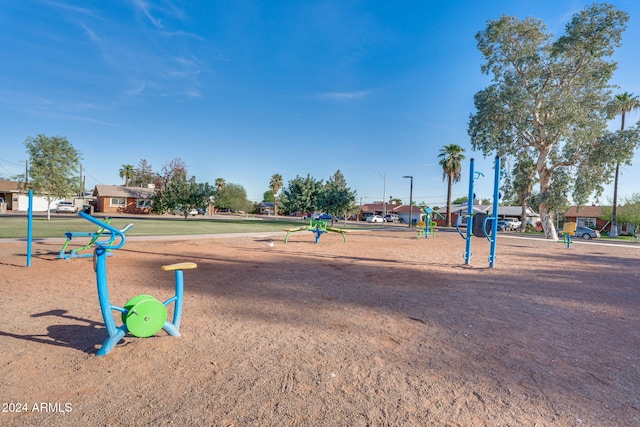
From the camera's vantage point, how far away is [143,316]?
3.77 metres

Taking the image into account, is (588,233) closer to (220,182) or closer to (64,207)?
(64,207)

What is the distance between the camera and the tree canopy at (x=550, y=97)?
23.0 meters

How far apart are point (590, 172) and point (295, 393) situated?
2976cm

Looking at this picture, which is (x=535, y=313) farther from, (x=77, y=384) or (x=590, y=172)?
(x=590, y=172)

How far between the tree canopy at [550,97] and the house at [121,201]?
55264 mm

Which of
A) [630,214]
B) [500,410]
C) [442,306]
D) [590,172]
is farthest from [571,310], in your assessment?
[630,214]

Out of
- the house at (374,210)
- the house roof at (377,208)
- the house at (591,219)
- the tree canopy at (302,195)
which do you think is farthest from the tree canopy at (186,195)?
the house at (591,219)

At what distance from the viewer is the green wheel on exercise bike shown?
146 inches

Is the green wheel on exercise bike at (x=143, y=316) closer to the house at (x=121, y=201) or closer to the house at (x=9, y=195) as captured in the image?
the house at (x=121, y=201)

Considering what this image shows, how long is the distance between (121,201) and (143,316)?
65.9 meters

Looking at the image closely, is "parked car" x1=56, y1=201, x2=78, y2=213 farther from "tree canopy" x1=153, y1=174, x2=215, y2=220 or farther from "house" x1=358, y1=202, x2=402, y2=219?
"house" x1=358, y1=202, x2=402, y2=219

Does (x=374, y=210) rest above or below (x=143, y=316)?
above

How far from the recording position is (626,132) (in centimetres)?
2286

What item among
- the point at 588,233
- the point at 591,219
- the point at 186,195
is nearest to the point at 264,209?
the point at 186,195
